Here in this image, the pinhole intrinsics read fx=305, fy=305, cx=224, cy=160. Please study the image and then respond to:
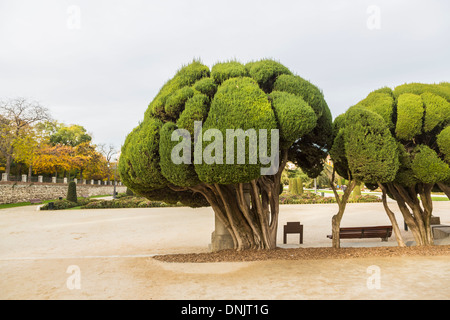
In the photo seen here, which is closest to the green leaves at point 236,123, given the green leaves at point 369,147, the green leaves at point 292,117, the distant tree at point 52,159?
the green leaves at point 292,117

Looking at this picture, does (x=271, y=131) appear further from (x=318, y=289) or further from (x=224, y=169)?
(x=318, y=289)

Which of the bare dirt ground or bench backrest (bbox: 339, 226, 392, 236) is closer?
the bare dirt ground

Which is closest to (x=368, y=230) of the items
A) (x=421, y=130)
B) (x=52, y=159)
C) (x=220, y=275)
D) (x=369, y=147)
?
(x=421, y=130)

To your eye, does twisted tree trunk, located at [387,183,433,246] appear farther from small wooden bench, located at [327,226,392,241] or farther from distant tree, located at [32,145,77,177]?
distant tree, located at [32,145,77,177]

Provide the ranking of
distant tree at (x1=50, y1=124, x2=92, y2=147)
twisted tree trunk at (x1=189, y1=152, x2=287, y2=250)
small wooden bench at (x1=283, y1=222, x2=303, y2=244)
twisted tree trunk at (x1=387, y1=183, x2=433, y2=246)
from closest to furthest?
twisted tree trunk at (x1=189, y1=152, x2=287, y2=250) → twisted tree trunk at (x1=387, y1=183, x2=433, y2=246) → small wooden bench at (x1=283, y1=222, x2=303, y2=244) → distant tree at (x1=50, y1=124, x2=92, y2=147)

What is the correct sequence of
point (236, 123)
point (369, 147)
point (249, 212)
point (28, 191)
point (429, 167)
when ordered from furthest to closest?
1. point (28, 191)
2. point (249, 212)
3. point (429, 167)
4. point (369, 147)
5. point (236, 123)

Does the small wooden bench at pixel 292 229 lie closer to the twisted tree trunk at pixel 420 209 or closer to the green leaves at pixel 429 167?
the twisted tree trunk at pixel 420 209

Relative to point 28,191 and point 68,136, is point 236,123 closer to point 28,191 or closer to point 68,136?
point 28,191

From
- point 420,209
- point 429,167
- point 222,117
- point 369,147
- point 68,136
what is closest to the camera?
point 222,117

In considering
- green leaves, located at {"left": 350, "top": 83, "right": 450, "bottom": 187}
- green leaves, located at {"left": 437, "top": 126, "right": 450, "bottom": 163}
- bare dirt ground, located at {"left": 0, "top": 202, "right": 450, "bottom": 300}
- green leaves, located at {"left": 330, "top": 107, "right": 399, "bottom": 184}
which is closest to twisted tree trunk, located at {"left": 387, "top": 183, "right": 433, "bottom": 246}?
bare dirt ground, located at {"left": 0, "top": 202, "right": 450, "bottom": 300}

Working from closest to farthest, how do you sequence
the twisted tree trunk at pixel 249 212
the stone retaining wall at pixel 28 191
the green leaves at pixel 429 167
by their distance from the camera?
the green leaves at pixel 429 167, the twisted tree trunk at pixel 249 212, the stone retaining wall at pixel 28 191

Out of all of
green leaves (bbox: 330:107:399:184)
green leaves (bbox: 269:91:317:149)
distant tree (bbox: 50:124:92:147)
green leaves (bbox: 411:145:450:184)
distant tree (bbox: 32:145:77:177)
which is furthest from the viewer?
distant tree (bbox: 50:124:92:147)

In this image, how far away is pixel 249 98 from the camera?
619cm

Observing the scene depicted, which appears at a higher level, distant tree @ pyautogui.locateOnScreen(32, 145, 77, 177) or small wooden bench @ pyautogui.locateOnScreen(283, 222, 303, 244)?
distant tree @ pyautogui.locateOnScreen(32, 145, 77, 177)
